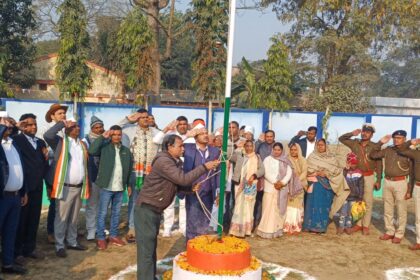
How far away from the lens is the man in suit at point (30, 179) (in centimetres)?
579

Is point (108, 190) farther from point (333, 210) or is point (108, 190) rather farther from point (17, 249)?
point (333, 210)

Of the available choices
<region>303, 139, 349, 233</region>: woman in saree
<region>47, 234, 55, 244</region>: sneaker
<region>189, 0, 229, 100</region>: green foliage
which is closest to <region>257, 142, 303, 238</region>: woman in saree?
<region>303, 139, 349, 233</region>: woman in saree

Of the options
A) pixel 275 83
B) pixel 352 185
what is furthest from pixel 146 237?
pixel 275 83

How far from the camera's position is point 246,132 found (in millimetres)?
7898

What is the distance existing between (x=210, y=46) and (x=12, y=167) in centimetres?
745

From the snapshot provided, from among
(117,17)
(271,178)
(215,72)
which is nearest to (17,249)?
(271,178)

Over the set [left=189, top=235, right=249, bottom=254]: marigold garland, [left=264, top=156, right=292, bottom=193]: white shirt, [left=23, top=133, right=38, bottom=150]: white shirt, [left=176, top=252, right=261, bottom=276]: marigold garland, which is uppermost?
[left=23, top=133, right=38, bottom=150]: white shirt

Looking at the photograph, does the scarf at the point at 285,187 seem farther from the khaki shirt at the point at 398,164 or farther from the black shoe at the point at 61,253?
the black shoe at the point at 61,253

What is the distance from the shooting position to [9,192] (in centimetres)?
525

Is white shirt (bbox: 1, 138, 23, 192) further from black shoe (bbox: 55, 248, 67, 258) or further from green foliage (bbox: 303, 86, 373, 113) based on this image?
green foliage (bbox: 303, 86, 373, 113)

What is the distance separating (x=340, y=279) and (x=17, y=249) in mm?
4098

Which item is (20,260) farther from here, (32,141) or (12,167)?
(32,141)

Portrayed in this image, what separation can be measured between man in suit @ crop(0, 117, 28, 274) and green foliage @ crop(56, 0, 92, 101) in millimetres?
5460

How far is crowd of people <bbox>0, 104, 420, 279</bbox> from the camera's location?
16.7ft
